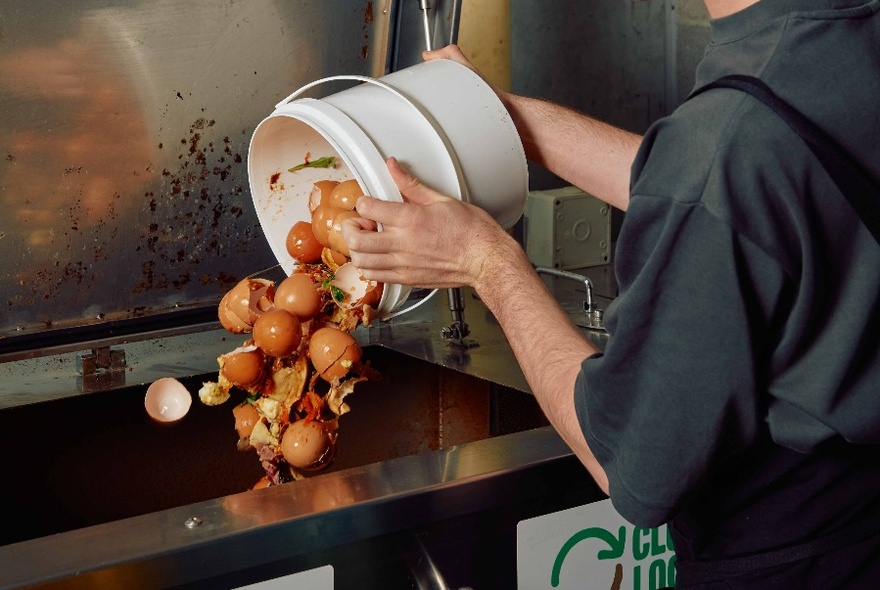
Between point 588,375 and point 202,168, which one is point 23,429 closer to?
point 202,168

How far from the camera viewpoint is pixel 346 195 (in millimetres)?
1381

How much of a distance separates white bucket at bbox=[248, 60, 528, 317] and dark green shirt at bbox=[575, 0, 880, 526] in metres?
0.40

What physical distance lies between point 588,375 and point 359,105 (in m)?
0.51

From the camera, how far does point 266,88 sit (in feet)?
6.26

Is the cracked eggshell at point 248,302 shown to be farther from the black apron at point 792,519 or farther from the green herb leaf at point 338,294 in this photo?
the black apron at point 792,519

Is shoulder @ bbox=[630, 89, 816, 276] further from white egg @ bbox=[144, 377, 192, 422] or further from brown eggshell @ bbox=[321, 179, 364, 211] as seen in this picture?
white egg @ bbox=[144, 377, 192, 422]

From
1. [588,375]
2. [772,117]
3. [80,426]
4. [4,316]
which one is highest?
[772,117]

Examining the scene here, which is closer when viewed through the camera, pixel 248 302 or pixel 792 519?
pixel 792 519

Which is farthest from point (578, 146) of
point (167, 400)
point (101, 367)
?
point (101, 367)

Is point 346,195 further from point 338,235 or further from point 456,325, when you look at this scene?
point 456,325

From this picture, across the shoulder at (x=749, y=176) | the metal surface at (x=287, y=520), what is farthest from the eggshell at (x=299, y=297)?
the shoulder at (x=749, y=176)

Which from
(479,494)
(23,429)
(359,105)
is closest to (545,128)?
(359,105)

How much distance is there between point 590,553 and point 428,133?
0.60 m

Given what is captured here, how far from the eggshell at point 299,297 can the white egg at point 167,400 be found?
311mm
